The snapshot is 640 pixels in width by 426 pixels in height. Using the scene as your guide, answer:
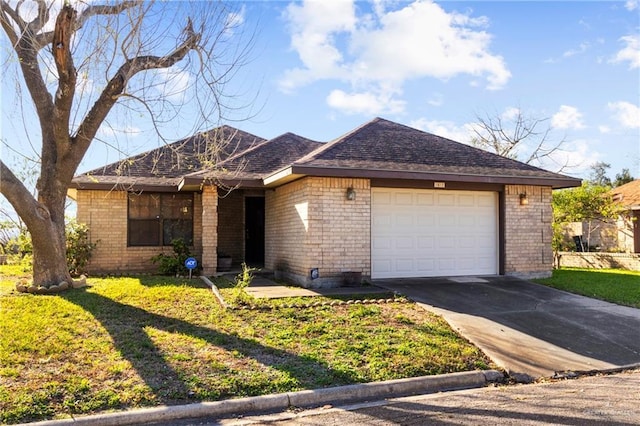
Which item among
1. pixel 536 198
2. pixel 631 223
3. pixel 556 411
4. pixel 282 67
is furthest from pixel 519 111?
pixel 556 411

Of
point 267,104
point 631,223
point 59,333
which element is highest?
point 267,104

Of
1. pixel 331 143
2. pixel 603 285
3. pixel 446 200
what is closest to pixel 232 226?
pixel 331 143

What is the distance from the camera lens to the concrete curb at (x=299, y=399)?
4473 mm

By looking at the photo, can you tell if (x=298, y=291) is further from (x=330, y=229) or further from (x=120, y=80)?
(x=120, y=80)

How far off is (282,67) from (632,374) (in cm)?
751

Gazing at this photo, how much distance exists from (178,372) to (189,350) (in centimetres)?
67

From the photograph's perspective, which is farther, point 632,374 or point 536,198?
point 536,198

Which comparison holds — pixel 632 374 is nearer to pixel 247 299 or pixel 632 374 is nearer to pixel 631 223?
pixel 247 299

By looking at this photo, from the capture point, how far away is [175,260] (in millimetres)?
13117

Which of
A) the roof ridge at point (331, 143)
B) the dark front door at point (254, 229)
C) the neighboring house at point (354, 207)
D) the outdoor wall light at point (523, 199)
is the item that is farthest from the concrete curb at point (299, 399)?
the dark front door at point (254, 229)

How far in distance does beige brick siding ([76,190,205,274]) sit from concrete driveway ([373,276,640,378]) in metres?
7.26

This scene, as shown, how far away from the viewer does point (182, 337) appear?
6.58 m

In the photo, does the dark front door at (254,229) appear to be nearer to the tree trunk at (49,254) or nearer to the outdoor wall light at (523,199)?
the tree trunk at (49,254)

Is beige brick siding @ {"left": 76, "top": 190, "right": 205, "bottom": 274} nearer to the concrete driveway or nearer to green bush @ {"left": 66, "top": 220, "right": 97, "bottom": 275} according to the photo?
green bush @ {"left": 66, "top": 220, "right": 97, "bottom": 275}
